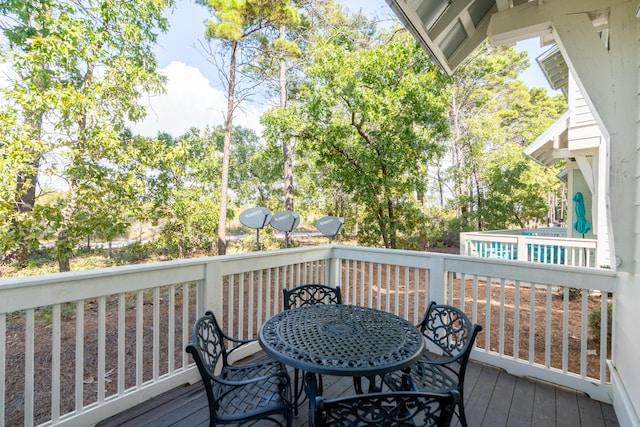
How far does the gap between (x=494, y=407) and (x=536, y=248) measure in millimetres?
4541

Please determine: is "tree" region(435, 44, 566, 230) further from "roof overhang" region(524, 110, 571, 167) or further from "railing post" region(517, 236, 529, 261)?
"railing post" region(517, 236, 529, 261)

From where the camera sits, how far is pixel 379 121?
5.84 meters

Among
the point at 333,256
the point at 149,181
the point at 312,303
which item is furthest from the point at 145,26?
the point at 312,303

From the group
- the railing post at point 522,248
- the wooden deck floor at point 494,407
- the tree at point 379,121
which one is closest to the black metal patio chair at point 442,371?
the wooden deck floor at point 494,407

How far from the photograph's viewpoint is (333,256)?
12.2 feet

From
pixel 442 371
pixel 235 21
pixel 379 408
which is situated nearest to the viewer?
pixel 379 408

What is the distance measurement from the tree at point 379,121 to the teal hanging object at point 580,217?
320 cm

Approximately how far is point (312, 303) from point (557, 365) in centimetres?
261

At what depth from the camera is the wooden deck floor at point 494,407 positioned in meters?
2.02

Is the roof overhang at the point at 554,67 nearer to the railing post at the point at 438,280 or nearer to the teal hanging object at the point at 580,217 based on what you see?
the teal hanging object at the point at 580,217

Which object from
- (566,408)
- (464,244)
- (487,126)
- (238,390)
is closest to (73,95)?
(238,390)

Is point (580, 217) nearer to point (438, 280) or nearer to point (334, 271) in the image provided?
point (438, 280)

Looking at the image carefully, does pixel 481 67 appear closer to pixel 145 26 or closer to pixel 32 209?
pixel 145 26

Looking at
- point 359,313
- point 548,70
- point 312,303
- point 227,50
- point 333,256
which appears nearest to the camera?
point 359,313
